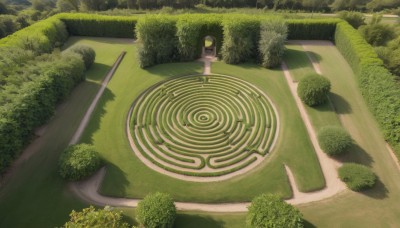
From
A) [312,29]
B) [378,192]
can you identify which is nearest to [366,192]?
[378,192]

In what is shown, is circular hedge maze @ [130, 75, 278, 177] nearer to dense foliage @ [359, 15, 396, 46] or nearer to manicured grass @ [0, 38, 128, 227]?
manicured grass @ [0, 38, 128, 227]

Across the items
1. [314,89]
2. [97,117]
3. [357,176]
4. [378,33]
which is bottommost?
[357,176]

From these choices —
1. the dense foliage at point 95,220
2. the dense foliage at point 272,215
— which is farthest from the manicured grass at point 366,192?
the dense foliage at point 95,220

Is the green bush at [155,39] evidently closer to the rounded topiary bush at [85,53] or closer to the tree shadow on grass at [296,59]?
the rounded topiary bush at [85,53]

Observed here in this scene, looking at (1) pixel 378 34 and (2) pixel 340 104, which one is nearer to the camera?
(2) pixel 340 104

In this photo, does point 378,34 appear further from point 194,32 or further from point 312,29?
point 194,32

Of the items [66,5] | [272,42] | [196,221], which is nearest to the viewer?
[196,221]
